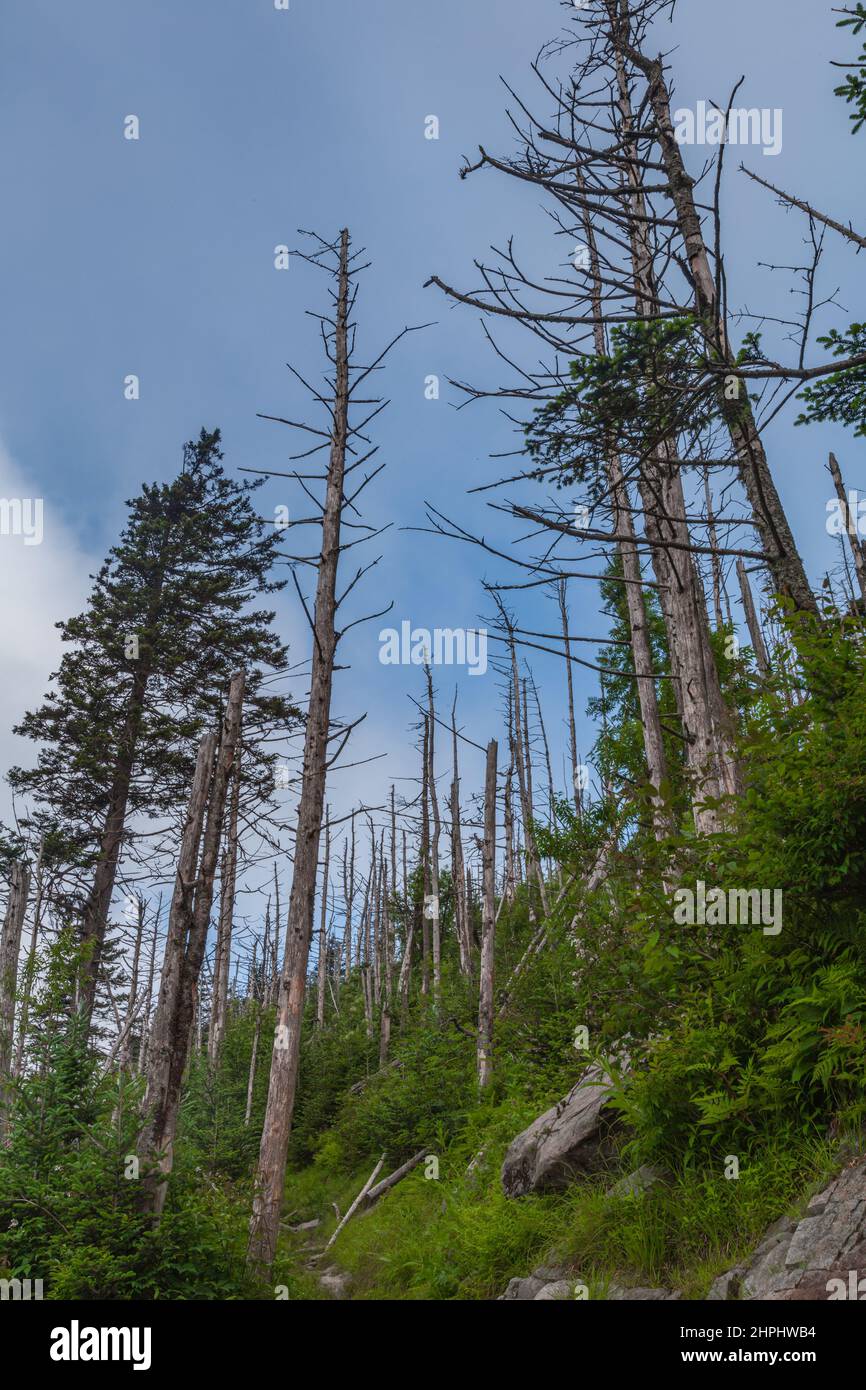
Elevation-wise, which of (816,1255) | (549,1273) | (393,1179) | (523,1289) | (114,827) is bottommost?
(393,1179)

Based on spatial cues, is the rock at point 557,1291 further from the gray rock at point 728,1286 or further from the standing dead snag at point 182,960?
the standing dead snag at point 182,960

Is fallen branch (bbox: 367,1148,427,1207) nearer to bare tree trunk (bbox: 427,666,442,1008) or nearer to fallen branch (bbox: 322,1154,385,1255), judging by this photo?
fallen branch (bbox: 322,1154,385,1255)

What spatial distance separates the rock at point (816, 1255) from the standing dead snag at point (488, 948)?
391 inches

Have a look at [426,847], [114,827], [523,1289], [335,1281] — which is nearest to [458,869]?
[426,847]

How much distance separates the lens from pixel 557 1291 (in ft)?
18.7

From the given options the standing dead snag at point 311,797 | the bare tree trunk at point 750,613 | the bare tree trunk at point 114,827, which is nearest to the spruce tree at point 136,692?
the bare tree trunk at point 114,827

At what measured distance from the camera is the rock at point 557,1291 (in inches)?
220

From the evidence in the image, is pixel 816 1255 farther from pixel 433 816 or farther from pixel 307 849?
pixel 433 816

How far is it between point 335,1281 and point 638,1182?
7.12 metres

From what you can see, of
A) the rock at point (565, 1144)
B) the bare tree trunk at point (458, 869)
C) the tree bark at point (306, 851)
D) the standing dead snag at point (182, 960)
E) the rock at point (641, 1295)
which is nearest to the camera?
the rock at point (641, 1295)
